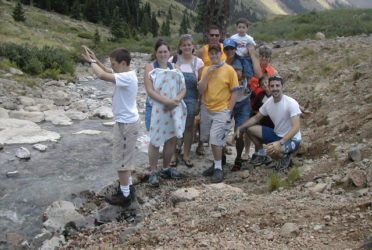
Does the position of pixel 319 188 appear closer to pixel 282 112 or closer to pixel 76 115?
pixel 282 112

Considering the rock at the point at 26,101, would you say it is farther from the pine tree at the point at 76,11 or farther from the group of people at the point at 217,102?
the pine tree at the point at 76,11

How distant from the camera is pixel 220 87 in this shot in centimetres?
723

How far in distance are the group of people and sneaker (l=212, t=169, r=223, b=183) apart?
2cm

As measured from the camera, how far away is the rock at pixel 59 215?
20.3 feet

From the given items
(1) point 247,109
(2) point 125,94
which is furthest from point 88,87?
(2) point 125,94

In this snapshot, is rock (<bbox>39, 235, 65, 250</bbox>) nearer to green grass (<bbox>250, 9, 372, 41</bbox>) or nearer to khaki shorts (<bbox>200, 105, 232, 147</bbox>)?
khaki shorts (<bbox>200, 105, 232, 147</bbox>)

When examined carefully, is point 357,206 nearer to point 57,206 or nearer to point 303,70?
point 57,206

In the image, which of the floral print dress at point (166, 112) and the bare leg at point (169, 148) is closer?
the floral print dress at point (166, 112)

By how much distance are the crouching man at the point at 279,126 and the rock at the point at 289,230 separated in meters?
2.14

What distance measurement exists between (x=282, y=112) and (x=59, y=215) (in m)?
3.42

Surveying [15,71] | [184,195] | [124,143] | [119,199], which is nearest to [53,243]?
[119,199]

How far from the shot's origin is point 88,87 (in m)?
17.3

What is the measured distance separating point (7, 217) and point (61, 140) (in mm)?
3677

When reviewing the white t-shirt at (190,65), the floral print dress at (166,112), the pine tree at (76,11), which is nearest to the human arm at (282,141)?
the floral print dress at (166,112)
